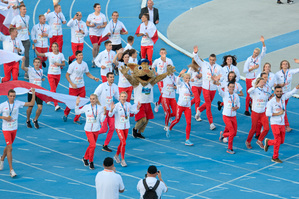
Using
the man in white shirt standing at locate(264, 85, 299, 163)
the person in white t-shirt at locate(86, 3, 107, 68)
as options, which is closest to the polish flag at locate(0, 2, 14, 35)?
the person in white t-shirt at locate(86, 3, 107, 68)

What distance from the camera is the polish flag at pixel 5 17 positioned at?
21188mm

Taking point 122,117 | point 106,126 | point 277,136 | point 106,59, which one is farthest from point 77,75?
point 277,136

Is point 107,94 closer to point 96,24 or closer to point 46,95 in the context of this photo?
point 46,95

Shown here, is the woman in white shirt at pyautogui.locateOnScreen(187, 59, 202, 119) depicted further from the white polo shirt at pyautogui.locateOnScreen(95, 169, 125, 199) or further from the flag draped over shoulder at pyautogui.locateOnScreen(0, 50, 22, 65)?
the white polo shirt at pyautogui.locateOnScreen(95, 169, 125, 199)

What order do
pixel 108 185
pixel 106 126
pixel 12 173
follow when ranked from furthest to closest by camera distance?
pixel 106 126 → pixel 12 173 → pixel 108 185

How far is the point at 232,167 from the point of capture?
1548 cm

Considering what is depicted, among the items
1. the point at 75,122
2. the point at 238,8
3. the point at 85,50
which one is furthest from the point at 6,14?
the point at 238,8

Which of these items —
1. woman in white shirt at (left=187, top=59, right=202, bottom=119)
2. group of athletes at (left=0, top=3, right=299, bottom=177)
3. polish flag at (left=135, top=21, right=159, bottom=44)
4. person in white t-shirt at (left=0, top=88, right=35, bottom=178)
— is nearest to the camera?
person in white t-shirt at (left=0, top=88, right=35, bottom=178)

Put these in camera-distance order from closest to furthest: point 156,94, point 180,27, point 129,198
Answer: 1. point 129,198
2. point 156,94
3. point 180,27

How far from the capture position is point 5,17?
70.2 feet

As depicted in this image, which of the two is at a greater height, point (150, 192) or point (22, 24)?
point (22, 24)

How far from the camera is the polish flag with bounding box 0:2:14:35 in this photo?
834 inches

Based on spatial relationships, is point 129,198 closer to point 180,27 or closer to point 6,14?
point 6,14

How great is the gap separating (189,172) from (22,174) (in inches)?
152
